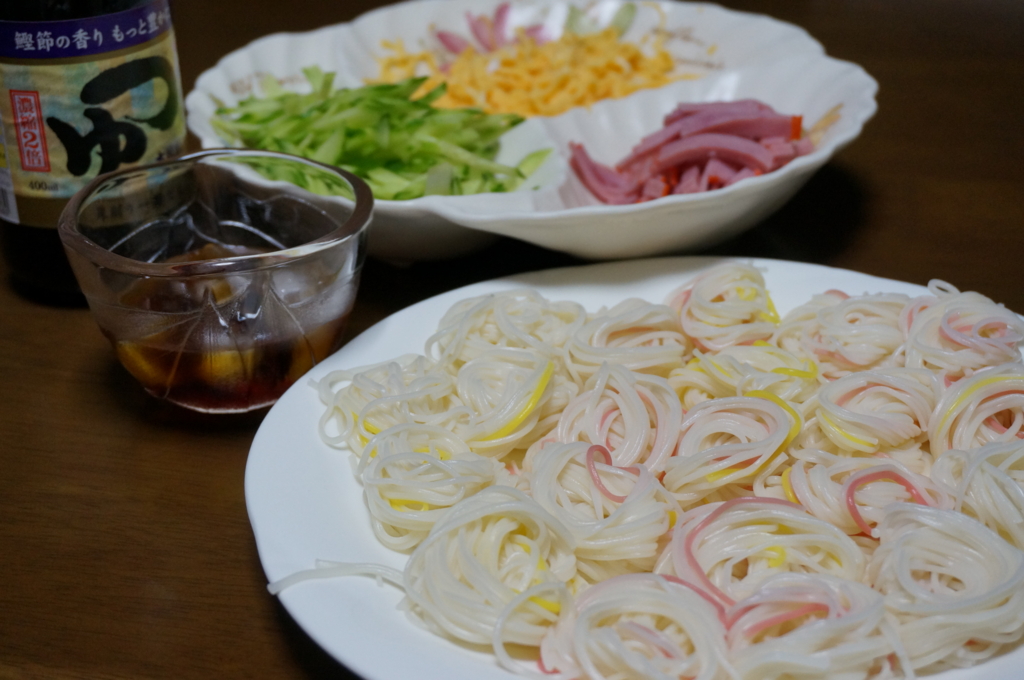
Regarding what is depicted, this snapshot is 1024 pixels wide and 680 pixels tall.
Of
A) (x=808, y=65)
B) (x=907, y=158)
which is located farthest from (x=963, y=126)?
(x=808, y=65)

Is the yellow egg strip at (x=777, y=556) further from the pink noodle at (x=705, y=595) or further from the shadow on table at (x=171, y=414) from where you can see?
the shadow on table at (x=171, y=414)

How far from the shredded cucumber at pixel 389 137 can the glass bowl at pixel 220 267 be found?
0.23 meters

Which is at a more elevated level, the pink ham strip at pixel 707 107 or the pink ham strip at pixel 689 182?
the pink ham strip at pixel 707 107

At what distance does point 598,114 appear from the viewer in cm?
189

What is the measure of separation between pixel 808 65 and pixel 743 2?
1.55 metres

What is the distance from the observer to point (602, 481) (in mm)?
1004

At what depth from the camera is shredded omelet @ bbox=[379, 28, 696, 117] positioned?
6.80 feet

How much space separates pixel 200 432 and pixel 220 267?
284mm

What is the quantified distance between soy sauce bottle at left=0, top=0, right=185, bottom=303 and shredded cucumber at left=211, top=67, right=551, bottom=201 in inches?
11.7

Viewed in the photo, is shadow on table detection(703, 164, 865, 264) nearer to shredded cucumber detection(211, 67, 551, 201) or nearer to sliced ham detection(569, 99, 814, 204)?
sliced ham detection(569, 99, 814, 204)

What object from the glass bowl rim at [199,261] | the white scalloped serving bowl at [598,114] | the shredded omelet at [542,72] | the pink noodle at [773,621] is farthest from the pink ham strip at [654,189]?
the pink noodle at [773,621]

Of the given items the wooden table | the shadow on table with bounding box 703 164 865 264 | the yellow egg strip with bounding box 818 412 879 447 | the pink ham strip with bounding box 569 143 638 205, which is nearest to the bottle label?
the wooden table

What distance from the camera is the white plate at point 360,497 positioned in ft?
2.62

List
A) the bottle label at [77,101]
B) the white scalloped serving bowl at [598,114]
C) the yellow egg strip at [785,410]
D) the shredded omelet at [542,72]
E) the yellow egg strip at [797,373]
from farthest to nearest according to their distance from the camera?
the shredded omelet at [542,72]
the white scalloped serving bowl at [598,114]
the bottle label at [77,101]
the yellow egg strip at [797,373]
the yellow egg strip at [785,410]
